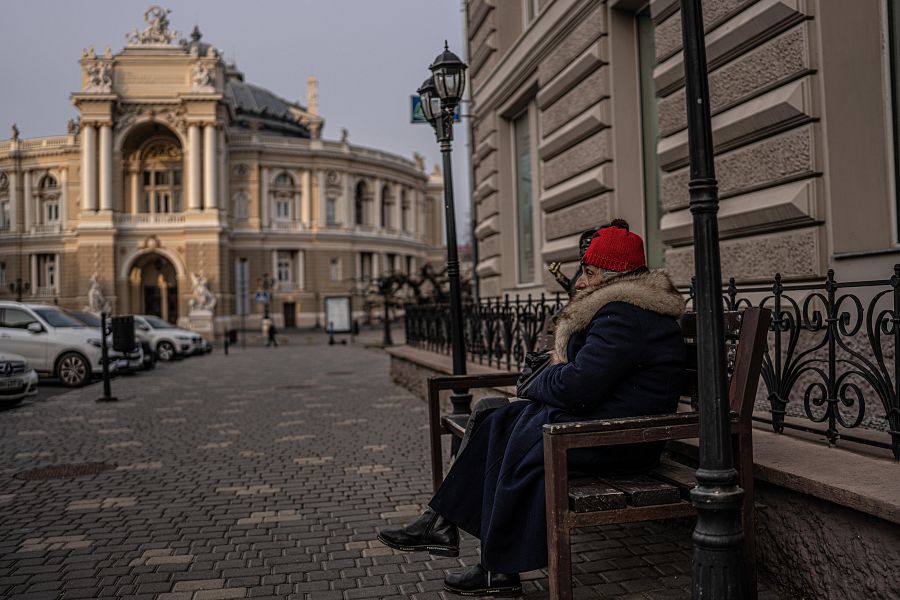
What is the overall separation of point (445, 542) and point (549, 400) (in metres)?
1.09

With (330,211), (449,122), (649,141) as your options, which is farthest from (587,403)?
(330,211)

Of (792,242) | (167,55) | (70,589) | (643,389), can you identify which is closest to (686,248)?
(792,242)

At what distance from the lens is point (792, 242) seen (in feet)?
18.3

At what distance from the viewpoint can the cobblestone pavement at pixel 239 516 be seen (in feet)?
13.1

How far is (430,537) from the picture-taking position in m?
4.12

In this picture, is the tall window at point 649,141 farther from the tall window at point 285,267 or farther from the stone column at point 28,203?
the stone column at point 28,203

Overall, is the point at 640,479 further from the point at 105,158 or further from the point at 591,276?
the point at 105,158

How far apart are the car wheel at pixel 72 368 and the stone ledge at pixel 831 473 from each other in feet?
50.2

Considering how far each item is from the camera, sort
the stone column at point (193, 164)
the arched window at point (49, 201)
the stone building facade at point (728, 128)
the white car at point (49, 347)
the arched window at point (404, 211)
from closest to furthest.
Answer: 1. the stone building facade at point (728, 128)
2. the white car at point (49, 347)
3. the stone column at point (193, 164)
4. the arched window at point (49, 201)
5. the arched window at point (404, 211)

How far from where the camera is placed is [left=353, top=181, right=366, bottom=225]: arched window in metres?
72.2

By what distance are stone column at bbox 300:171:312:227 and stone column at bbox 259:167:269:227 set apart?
125 inches

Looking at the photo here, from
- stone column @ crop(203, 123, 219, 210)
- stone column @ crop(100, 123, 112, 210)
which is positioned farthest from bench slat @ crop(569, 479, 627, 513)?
stone column @ crop(100, 123, 112, 210)

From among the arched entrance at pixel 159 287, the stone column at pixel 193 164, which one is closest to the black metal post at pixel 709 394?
the stone column at pixel 193 164

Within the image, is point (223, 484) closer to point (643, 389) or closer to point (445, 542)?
point (445, 542)
